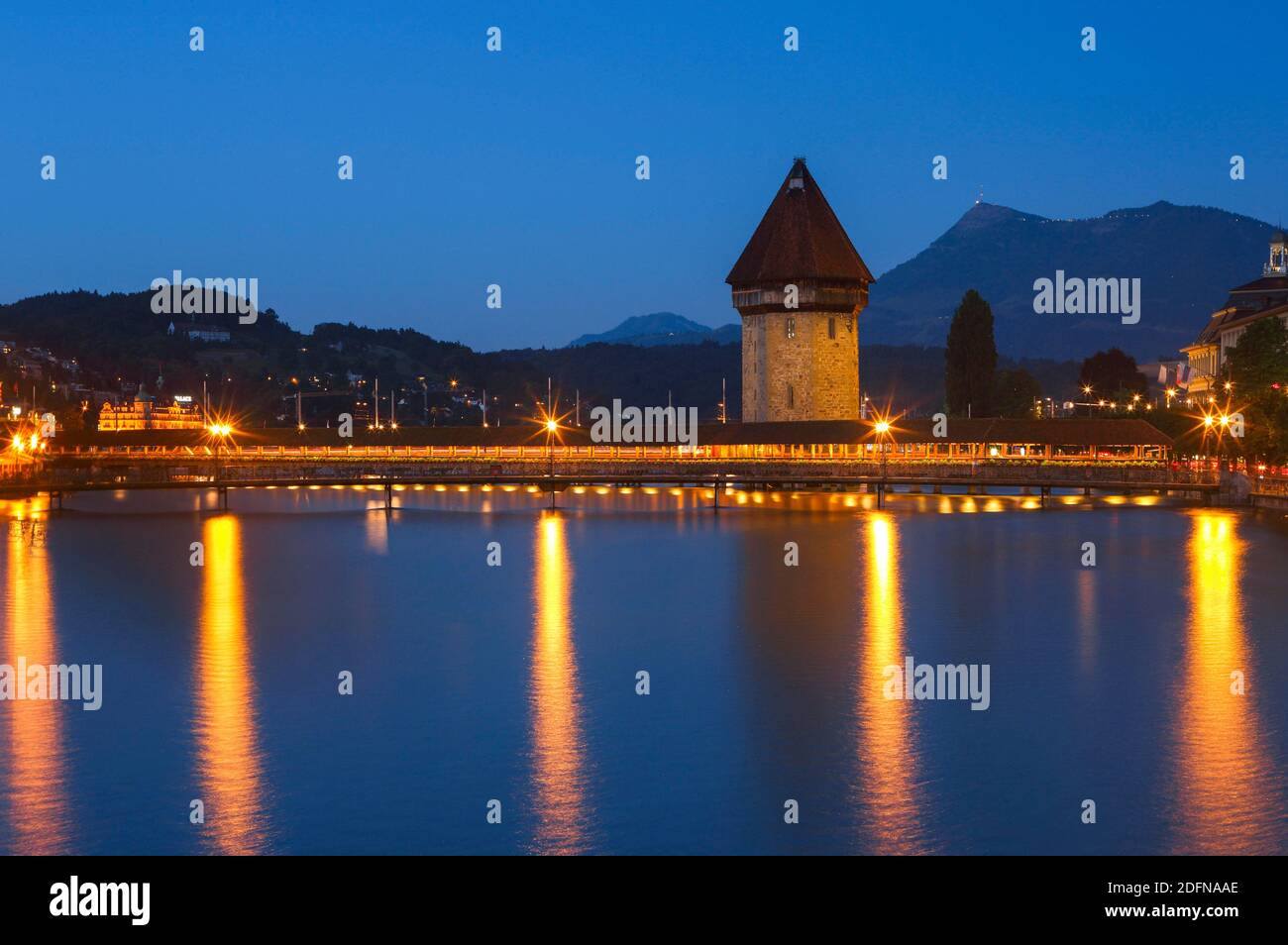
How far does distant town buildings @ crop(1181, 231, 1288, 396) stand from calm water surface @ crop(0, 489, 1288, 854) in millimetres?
44294

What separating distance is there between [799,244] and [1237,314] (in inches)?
1245

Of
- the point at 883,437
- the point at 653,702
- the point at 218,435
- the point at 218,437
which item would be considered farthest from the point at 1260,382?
the point at 218,435

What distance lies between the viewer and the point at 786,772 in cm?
1966

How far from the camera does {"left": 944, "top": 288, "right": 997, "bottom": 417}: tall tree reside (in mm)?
81438

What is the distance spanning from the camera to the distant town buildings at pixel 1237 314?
296 feet

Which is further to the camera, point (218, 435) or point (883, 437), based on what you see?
point (218, 435)

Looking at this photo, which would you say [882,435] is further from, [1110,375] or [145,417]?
[145,417]

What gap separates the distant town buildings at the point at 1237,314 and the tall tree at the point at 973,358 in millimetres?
13694

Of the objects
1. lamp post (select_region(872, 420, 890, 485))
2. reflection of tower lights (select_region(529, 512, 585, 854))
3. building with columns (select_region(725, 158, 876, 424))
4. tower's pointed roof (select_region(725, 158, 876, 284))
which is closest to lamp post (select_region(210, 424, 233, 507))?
building with columns (select_region(725, 158, 876, 424))

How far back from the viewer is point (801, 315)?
77.6 m

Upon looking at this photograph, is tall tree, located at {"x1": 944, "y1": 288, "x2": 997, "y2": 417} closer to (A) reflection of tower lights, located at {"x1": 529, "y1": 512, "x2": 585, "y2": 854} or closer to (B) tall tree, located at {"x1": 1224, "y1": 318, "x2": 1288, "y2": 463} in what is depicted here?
(B) tall tree, located at {"x1": 1224, "y1": 318, "x2": 1288, "y2": 463}

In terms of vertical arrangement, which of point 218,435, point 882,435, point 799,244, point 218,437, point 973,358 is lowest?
point 882,435

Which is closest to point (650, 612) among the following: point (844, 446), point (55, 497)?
point (844, 446)
